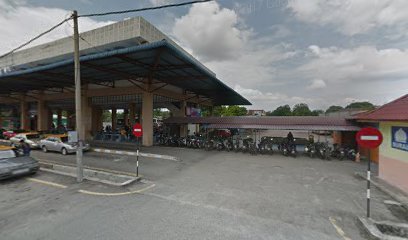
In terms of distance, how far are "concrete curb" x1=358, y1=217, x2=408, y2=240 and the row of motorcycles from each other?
343 inches

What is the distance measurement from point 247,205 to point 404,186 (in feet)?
19.7

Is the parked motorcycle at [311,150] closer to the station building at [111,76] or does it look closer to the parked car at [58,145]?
the station building at [111,76]

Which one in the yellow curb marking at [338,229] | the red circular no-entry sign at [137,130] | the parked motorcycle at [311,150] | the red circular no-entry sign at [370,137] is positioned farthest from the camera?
the parked motorcycle at [311,150]

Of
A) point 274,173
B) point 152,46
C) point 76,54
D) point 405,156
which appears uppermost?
point 152,46

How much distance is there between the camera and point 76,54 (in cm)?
739

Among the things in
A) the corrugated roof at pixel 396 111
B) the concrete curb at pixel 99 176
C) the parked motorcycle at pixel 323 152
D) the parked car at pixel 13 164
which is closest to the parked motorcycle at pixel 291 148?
the parked motorcycle at pixel 323 152

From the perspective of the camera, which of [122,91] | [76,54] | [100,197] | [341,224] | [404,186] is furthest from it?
[122,91]

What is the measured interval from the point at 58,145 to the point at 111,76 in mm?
6491

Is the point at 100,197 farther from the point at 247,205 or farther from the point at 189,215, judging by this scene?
the point at 247,205

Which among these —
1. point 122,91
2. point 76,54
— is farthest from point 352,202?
point 122,91

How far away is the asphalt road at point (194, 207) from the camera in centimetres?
413

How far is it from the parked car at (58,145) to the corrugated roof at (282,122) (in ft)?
25.0

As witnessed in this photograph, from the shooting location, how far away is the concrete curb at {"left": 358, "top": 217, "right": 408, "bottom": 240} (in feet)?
12.8

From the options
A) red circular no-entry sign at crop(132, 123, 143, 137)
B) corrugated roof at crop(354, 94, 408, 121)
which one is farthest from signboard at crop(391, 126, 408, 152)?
red circular no-entry sign at crop(132, 123, 143, 137)
